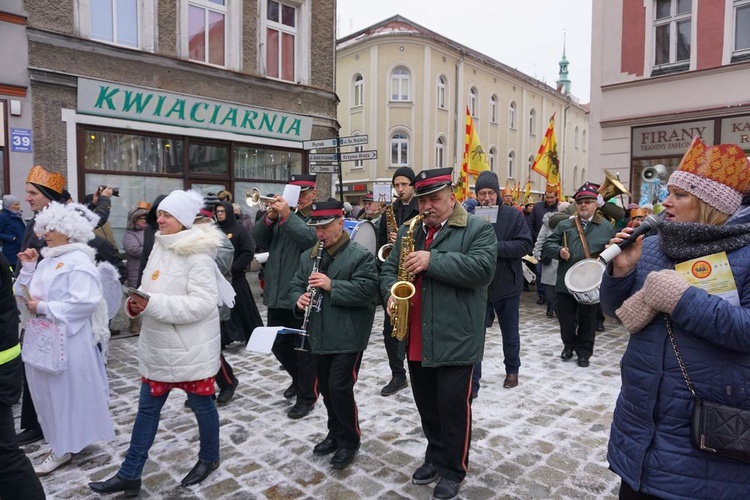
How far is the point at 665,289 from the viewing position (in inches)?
78.0

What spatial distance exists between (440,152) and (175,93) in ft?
66.8

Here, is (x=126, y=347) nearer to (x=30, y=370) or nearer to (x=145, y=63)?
(x=30, y=370)

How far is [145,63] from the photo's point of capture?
34.8 feet

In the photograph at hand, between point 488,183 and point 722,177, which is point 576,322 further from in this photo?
point 722,177

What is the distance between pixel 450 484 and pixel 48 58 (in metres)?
10.2

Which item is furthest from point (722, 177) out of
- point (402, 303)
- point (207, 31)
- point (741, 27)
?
point (741, 27)

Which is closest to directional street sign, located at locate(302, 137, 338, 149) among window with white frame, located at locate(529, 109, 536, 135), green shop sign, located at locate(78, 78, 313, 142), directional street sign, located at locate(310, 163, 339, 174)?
directional street sign, located at locate(310, 163, 339, 174)

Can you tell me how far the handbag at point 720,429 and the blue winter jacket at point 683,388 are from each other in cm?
Result: 5

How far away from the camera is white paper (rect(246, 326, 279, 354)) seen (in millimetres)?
3262

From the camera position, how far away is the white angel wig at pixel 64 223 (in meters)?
3.59

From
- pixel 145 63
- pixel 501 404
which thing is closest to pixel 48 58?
pixel 145 63

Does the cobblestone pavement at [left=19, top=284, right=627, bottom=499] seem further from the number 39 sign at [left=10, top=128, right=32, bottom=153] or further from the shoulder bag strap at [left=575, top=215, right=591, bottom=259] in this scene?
the number 39 sign at [left=10, top=128, right=32, bottom=153]

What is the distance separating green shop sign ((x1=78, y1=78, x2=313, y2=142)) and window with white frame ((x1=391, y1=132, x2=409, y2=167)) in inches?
587

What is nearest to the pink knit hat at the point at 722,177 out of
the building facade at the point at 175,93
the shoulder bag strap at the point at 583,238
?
the shoulder bag strap at the point at 583,238
